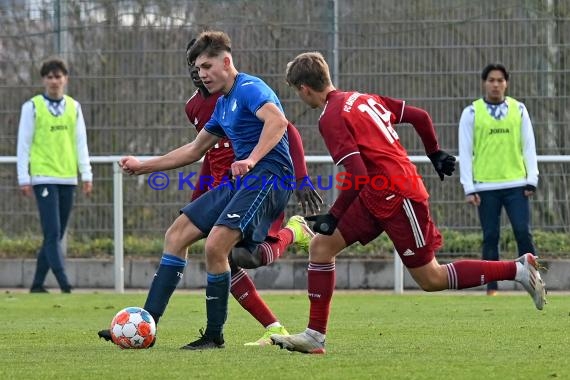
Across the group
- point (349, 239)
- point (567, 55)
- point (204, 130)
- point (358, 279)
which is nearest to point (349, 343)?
point (349, 239)

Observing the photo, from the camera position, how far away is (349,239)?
8.03m

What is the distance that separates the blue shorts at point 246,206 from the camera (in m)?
8.29

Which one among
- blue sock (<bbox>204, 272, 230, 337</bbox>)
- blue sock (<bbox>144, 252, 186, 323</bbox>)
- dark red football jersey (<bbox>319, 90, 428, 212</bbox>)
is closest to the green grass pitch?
blue sock (<bbox>204, 272, 230, 337</bbox>)

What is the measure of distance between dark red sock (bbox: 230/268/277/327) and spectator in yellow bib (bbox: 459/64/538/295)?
5.10 meters

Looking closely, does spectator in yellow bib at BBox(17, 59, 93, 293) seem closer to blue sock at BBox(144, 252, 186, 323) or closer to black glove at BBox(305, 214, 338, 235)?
blue sock at BBox(144, 252, 186, 323)

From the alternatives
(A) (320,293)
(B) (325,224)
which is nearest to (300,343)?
(A) (320,293)

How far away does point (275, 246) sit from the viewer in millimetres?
8969

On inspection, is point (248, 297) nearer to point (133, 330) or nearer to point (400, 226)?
point (133, 330)

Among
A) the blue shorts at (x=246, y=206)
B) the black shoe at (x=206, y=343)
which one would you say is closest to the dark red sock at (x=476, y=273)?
the blue shorts at (x=246, y=206)

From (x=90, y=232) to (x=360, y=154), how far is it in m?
8.60

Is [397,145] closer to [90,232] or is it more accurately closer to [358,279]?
[358,279]

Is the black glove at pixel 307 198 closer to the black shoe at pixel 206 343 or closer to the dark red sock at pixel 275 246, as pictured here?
the dark red sock at pixel 275 246

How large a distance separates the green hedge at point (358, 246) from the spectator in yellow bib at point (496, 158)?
1.37 meters

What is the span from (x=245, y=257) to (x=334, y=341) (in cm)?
88
